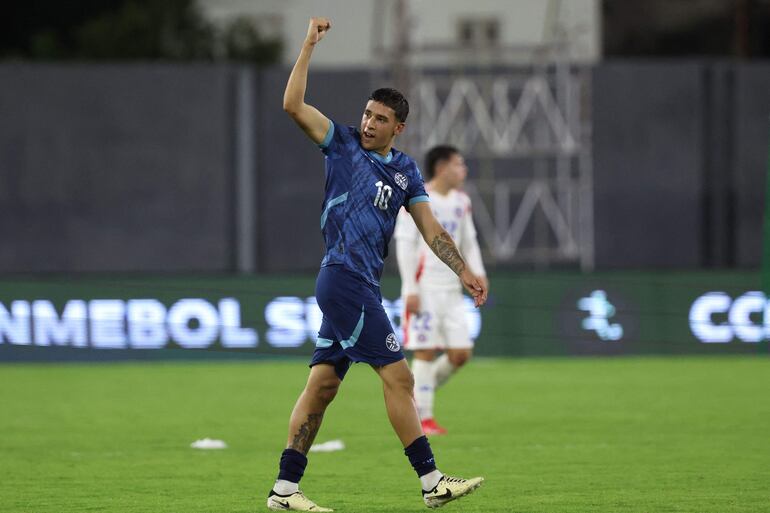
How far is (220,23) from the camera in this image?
155 ft

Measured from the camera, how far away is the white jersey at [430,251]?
42.6 feet

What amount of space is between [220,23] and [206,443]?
3658cm

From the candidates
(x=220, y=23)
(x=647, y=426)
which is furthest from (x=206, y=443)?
(x=220, y=23)

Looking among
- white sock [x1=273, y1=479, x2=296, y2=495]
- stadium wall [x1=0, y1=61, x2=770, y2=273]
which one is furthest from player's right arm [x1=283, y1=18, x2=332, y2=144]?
stadium wall [x1=0, y1=61, x2=770, y2=273]

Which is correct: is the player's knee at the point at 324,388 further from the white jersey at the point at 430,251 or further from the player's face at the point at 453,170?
the player's face at the point at 453,170

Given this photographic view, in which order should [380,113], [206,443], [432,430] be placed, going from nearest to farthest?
[380,113]
[206,443]
[432,430]

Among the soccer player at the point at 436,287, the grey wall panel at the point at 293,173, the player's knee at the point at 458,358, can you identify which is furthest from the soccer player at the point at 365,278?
the grey wall panel at the point at 293,173

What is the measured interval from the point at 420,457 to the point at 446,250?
→ 1135 millimetres

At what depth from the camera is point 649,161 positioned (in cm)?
2838

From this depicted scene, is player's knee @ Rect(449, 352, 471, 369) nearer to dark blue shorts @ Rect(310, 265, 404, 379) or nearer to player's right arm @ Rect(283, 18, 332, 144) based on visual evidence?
dark blue shorts @ Rect(310, 265, 404, 379)

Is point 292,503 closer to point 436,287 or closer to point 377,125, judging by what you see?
point 377,125

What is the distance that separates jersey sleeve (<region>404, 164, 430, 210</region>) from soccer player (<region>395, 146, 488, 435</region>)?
4.29 m

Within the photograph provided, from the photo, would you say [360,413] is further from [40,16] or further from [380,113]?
[40,16]

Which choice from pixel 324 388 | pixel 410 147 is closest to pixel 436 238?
pixel 324 388
